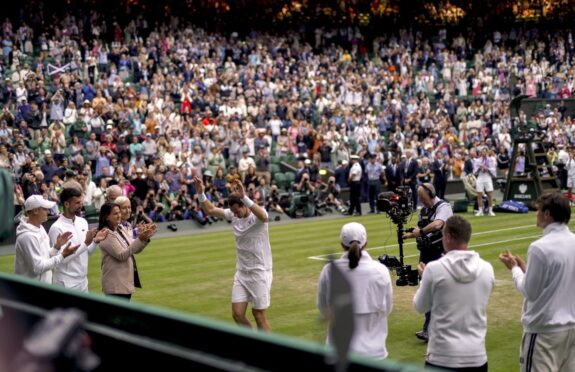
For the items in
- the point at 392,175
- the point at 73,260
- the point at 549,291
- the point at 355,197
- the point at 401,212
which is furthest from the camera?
the point at 392,175

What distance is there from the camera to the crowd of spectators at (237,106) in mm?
26531

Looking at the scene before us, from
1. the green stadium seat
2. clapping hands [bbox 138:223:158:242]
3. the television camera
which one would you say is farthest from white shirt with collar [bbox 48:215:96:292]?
the green stadium seat

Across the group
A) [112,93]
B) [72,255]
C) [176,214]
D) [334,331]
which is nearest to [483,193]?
[176,214]

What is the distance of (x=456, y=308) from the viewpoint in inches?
245

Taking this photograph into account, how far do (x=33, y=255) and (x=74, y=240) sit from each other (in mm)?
839

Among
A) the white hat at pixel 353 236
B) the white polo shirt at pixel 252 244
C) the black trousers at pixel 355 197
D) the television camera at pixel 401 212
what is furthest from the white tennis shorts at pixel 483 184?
the white hat at pixel 353 236

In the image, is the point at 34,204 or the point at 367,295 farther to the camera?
the point at 34,204

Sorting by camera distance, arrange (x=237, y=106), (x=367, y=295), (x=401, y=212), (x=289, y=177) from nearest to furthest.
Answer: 1. (x=367, y=295)
2. (x=401, y=212)
3. (x=289, y=177)
4. (x=237, y=106)

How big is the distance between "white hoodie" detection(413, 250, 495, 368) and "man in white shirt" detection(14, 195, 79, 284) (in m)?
3.46

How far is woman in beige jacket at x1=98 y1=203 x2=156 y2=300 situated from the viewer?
28.8ft

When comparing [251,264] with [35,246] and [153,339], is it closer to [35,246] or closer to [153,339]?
[35,246]

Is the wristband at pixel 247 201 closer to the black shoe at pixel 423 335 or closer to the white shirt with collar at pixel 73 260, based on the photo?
the white shirt with collar at pixel 73 260

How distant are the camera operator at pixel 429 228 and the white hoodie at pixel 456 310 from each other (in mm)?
4031

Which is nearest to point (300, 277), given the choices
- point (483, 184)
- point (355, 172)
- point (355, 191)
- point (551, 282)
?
point (551, 282)
